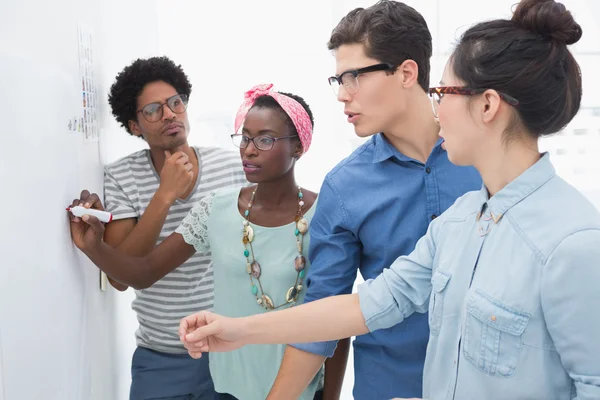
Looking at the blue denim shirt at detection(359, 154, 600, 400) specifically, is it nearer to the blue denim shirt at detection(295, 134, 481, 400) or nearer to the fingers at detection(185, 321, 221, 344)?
the blue denim shirt at detection(295, 134, 481, 400)

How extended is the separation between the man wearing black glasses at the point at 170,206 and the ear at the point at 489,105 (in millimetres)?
1121

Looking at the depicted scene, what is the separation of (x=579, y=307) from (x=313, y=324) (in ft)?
1.90

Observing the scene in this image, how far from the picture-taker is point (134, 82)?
7.27 feet

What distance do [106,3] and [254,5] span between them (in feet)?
4.69

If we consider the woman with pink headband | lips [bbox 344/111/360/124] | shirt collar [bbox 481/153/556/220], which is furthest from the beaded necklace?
shirt collar [bbox 481/153/556/220]

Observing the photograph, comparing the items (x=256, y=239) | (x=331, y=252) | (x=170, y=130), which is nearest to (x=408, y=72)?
(x=331, y=252)

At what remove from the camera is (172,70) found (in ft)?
7.50

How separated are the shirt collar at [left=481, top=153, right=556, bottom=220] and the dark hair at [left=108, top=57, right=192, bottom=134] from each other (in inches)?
58.5

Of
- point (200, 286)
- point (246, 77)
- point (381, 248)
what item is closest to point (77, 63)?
point (200, 286)

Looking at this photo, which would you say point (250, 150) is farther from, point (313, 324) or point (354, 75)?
point (313, 324)

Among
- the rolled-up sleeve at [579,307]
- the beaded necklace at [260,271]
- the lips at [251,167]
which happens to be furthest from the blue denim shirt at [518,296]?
the lips at [251,167]

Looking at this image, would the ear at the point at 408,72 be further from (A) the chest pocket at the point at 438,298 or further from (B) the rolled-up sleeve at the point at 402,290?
(A) the chest pocket at the point at 438,298

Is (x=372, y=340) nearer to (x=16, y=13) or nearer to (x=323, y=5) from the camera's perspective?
(x=16, y=13)

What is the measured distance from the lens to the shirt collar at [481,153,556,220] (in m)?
1.06
